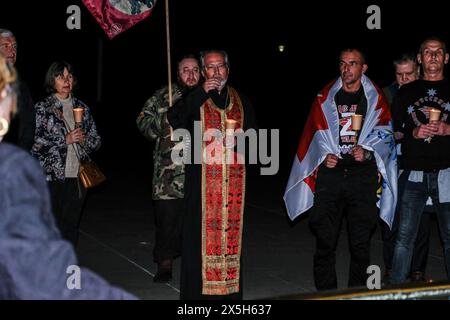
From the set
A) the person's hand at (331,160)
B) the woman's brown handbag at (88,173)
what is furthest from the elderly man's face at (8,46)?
the person's hand at (331,160)

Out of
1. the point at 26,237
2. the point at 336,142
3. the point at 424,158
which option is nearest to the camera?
the point at 26,237

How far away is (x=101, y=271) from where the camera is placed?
771cm

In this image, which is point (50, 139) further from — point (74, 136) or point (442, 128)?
point (442, 128)

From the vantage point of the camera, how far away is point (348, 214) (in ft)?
22.5

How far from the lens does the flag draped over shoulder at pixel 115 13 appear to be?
7.30 m

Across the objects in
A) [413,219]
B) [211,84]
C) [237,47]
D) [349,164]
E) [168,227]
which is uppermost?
[237,47]

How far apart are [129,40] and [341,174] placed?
163 feet

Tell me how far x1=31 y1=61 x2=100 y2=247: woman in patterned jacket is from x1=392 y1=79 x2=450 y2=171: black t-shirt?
271 centimetres

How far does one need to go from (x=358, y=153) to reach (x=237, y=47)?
1633 inches

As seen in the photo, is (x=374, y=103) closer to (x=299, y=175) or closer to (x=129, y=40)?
(x=299, y=175)

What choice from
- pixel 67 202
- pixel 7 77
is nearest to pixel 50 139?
pixel 67 202

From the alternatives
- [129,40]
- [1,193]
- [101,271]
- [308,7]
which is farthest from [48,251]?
[129,40]

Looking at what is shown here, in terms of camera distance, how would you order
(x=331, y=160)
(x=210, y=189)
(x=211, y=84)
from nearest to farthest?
1. (x=211, y=84)
2. (x=210, y=189)
3. (x=331, y=160)

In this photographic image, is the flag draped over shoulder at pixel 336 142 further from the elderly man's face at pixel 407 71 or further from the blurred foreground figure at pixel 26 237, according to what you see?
the blurred foreground figure at pixel 26 237
